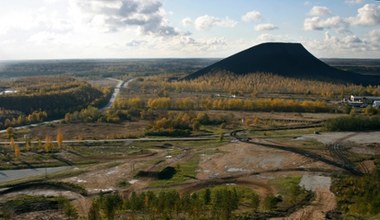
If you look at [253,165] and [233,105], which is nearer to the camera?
[253,165]

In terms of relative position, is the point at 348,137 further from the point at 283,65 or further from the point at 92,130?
the point at 283,65

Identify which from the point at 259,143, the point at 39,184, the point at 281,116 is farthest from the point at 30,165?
the point at 281,116

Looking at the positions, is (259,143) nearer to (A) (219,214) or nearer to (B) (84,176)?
(B) (84,176)

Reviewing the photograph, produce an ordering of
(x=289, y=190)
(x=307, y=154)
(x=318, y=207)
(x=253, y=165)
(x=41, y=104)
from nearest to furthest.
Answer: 1. (x=318, y=207)
2. (x=289, y=190)
3. (x=253, y=165)
4. (x=307, y=154)
5. (x=41, y=104)

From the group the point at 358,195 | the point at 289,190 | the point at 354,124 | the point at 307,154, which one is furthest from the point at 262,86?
the point at 358,195

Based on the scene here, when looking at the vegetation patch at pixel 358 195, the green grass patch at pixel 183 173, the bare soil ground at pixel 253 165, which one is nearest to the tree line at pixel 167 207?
the vegetation patch at pixel 358 195

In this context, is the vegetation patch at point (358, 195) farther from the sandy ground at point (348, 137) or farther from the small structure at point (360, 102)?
the small structure at point (360, 102)
